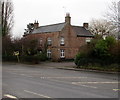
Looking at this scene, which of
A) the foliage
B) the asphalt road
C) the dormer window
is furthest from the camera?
the dormer window

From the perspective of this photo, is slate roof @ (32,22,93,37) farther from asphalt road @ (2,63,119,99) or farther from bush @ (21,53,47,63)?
asphalt road @ (2,63,119,99)

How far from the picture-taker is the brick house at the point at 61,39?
45.1 metres

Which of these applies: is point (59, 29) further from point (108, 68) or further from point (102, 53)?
point (108, 68)

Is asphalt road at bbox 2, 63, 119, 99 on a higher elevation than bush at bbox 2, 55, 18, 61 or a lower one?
lower

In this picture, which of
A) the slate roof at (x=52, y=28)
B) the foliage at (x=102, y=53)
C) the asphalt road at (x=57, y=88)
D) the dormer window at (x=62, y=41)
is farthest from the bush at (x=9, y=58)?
the asphalt road at (x=57, y=88)

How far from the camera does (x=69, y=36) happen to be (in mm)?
46250

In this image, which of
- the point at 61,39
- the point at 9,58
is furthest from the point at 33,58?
the point at 61,39

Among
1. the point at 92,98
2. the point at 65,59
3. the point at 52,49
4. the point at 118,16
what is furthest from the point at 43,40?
the point at 92,98

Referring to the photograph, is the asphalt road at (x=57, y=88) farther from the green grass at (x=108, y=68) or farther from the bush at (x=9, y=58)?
the bush at (x=9, y=58)

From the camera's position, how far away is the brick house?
4506 centimetres

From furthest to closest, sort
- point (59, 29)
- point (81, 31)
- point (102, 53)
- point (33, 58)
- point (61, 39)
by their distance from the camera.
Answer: point (81, 31)
point (61, 39)
point (59, 29)
point (33, 58)
point (102, 53)

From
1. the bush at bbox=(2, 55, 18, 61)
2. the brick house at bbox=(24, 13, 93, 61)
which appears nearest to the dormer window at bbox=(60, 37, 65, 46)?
the brick house at bbox=(24, 13, 93, 61)

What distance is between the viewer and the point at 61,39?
45.5 meters

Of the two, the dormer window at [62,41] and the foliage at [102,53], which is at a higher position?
the dormer window at [62,41]
